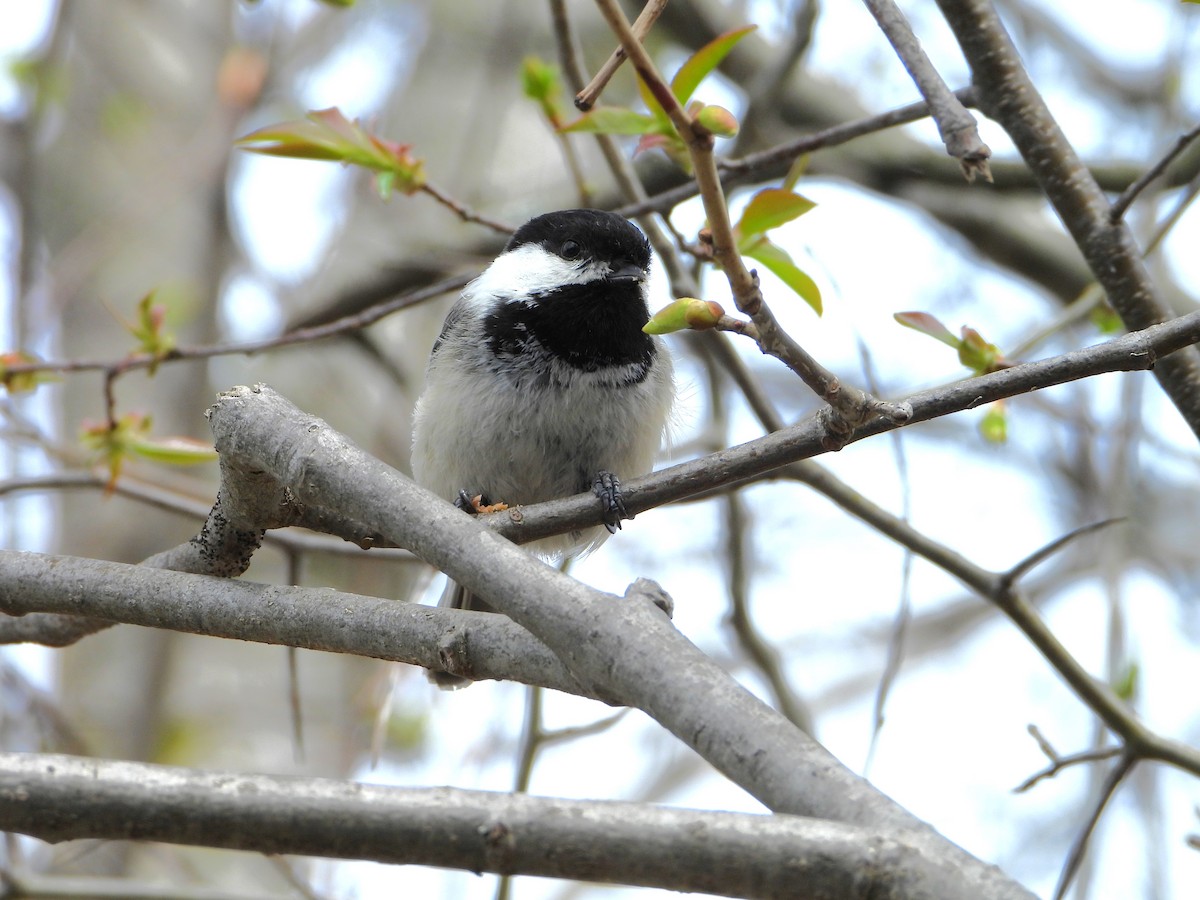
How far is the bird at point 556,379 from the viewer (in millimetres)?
2826

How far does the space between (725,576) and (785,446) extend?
1.57m

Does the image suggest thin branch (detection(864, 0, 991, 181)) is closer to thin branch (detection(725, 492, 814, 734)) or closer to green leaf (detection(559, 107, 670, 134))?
green leaf (detection(559, 107, 670, 134))

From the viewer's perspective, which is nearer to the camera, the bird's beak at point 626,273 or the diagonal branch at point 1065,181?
the diagonal branch at point 1065,181

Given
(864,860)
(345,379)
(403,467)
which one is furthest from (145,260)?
(864,860)

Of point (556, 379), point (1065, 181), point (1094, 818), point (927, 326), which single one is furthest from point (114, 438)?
point (1094, 818)

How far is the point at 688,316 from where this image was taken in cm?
142

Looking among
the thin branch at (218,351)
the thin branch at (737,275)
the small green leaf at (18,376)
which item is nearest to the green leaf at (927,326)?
the thin branch at (737,275)

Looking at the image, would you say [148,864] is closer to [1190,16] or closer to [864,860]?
[864,860]

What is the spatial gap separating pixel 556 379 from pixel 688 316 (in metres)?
1.43

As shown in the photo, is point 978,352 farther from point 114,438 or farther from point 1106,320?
point 114,438

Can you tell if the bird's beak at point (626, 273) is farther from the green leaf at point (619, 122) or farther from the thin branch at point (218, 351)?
the green leaf at point (619, 122)

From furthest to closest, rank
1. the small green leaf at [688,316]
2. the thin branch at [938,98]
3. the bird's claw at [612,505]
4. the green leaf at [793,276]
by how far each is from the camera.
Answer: the bird's claw at [612,505]
the green leaf at [793,276]
the thin branch at [938,98]
the small green leaf at [688,316]

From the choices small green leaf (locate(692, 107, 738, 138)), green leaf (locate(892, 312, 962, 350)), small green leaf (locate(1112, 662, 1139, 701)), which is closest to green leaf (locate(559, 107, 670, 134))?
green leaf (locate(892, 312, 962, 350))

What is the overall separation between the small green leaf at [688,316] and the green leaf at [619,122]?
613 mm
